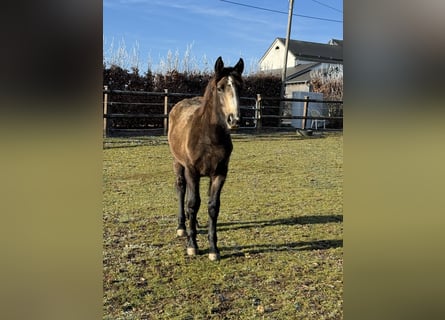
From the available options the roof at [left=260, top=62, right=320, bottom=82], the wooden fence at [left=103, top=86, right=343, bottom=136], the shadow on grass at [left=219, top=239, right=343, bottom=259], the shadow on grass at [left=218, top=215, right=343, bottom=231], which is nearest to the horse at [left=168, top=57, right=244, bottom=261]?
the shadow on grass at [left=219, top=239, right=343, bottom=259]

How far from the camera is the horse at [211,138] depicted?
1.87m

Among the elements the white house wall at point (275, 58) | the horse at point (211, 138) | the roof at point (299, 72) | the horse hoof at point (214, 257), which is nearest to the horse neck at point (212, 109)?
the horse at point (211, 138)

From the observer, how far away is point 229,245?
248 centimetres

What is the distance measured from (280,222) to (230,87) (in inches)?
57.6

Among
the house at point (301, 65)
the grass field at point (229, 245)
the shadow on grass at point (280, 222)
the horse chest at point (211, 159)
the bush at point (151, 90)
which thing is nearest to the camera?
the grass field at point (229, 245)

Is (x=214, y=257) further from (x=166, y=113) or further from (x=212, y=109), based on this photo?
(x=166, y=113)

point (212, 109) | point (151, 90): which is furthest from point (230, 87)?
point (151, 90)

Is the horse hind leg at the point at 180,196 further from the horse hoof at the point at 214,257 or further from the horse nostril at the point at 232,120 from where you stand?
the horse nostril at the point at 232,120

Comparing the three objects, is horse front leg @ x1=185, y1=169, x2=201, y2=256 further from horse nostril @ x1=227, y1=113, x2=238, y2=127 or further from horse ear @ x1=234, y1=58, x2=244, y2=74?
horse ear @ x1=234, y1=58, x2=244, y2=74

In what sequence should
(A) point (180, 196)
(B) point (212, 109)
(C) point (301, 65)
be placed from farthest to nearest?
1. (C) point (301, 65)
2. (A) point (180, 196)
3. (B) point (212, 109)
